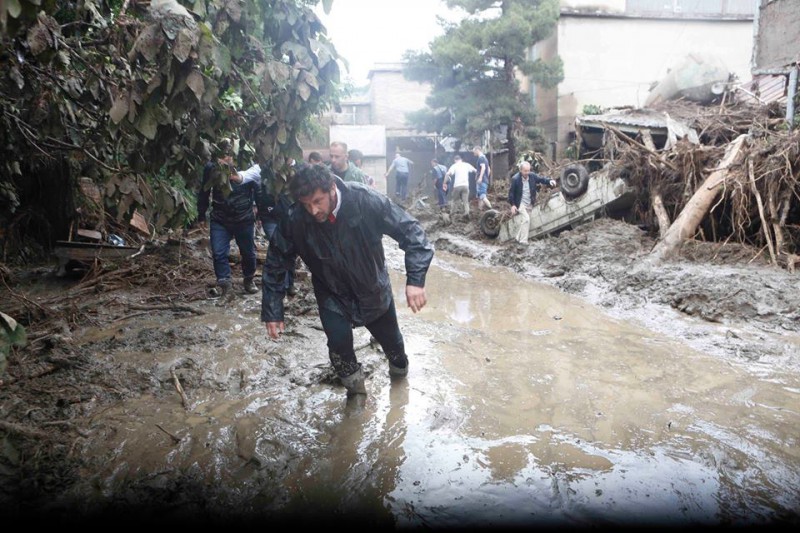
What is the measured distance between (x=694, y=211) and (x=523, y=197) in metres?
3.29

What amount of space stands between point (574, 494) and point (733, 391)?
192 centimetres

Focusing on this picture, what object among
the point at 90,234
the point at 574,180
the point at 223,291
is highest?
the point at 574,180

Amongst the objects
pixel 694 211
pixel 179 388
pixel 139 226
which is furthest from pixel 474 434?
pixel 139 226

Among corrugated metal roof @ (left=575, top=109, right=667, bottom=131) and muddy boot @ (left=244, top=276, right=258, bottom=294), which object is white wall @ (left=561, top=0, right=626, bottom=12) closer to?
corrugated metal roof @ (left=575, top=109, right=667, bottom=131)

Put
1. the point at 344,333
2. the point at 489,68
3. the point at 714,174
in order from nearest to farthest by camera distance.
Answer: the point at 344,333 < the point at 714,174 < the point at 489,68

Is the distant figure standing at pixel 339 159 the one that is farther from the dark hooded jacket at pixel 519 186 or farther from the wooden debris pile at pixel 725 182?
the dark hooded jacket at pixel 519 186

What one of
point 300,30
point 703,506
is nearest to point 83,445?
point 300,30

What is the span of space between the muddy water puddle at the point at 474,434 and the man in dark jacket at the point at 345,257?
23.5 inches

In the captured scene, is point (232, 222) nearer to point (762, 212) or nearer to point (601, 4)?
point (762, 212)

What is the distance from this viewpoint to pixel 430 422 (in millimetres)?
3293

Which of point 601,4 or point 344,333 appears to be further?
point 601,4

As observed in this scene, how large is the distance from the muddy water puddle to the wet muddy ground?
0.01m

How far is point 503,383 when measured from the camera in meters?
3.90

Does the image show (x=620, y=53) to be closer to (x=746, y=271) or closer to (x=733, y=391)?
(x=746, y=271)
